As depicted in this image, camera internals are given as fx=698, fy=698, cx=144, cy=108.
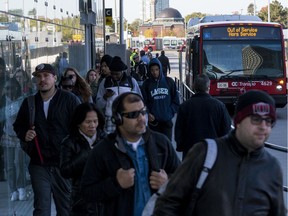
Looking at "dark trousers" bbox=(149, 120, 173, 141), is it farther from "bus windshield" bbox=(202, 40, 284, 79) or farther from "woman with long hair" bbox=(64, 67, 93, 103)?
"bus windshield" bbox=(202, 40, 284, 79)

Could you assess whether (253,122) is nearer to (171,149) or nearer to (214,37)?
(171,149)

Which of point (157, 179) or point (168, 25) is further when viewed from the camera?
point (168, 25)

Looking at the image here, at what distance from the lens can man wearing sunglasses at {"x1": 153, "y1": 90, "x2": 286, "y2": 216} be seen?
10.4ft

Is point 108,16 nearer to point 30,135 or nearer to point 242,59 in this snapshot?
point 242,59

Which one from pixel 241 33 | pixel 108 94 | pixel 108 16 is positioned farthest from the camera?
pixel 108 16

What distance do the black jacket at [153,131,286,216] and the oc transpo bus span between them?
16229 mm

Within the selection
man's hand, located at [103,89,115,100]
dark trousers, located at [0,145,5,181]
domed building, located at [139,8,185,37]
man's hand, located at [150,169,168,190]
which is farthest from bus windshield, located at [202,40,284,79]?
domed building, located at [139,8,185,37]

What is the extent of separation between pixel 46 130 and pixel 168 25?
16818 centimetres

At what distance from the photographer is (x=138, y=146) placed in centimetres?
399

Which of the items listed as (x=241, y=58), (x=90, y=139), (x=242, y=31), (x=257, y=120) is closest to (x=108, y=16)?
(x=242, y=31)

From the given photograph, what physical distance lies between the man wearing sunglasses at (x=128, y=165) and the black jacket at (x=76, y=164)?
1.03 meters

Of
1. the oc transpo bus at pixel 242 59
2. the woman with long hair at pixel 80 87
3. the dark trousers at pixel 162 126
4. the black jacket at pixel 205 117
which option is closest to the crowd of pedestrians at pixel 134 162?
the woman with long hair at pixel 80 87

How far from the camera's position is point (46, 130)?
6.37 metres

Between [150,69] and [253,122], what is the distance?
7.12 metres
